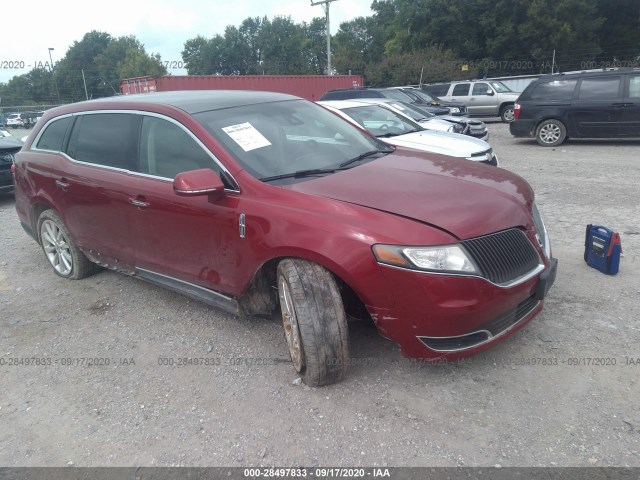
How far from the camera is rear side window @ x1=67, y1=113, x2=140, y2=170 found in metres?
3.93

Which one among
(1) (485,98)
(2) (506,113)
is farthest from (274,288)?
(1) (485,98)

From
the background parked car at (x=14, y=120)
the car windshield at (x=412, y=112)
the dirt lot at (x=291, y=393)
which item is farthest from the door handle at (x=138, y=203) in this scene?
the background parked car at (x=14, y=120)

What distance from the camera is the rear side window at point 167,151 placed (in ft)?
11.3

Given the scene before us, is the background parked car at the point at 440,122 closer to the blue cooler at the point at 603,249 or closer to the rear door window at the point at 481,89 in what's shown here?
the blue cooler at the point at 603,249

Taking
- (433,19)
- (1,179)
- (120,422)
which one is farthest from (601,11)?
(120,422)

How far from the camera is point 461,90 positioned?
20391mm

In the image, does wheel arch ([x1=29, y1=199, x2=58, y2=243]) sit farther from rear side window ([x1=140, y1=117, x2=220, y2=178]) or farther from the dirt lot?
rear side window ([x1=140, y1=117, x2=220, y2=178])

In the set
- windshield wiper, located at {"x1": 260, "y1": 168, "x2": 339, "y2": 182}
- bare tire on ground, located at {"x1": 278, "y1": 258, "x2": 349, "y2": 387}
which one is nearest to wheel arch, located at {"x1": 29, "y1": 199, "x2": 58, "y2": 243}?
windshield wiper, located at {"x1": 260, "y1": 168, "x2": 339, "y2": 182}

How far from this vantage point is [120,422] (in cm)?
289

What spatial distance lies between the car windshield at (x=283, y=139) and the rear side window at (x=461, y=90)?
17.6m

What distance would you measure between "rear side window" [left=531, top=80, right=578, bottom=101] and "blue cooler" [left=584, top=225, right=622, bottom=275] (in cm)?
836

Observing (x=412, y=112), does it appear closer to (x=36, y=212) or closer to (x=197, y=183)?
(x=36, y=212)

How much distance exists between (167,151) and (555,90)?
10.7m

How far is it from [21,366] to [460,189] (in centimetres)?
329
